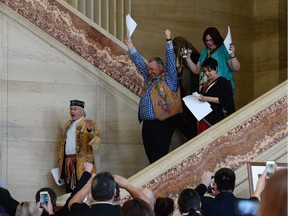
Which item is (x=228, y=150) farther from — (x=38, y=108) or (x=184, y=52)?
(x=38, y=108)

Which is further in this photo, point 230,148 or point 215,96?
point 215,96

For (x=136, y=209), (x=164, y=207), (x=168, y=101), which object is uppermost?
(x=168, y=101)

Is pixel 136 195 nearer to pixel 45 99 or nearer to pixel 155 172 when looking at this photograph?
pixel 155 172

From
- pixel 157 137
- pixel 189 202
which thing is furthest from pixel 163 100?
pixel 189 202

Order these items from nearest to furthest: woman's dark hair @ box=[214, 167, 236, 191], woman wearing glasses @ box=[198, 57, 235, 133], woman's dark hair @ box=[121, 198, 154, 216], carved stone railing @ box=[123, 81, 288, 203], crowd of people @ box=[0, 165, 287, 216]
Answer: woman's dark hair @ box=[121, 198, 154, 216]
crowd of people @ box=[0, 165, 287, 216]
woman's dark hair @ box=[214, 167, 236, 191]
carved stone railing @ box=[123, 81, 288, 203]
woman wearing glasses @ box=[198, 57, 235, 133]

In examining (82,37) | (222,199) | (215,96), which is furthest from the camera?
(82,37)

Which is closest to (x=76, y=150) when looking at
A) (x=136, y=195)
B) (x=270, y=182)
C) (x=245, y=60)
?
(x=136, y=195)

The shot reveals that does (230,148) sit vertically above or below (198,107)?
below

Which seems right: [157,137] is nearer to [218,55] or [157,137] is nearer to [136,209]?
[218,55]

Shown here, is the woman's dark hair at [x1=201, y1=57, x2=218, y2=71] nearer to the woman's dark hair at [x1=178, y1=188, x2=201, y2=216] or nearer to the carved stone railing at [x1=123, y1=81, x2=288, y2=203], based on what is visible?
the carved stone railing at [x1=123, y1=81, x2=288, y2=203]

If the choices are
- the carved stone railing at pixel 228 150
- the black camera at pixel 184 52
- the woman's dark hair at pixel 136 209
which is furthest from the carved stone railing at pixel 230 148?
the woman's dark hair at pixel 136 209

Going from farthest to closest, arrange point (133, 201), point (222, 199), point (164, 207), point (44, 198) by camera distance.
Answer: point (44, 198) < point (222, 199) < point (164, 207) < point (133, 201)

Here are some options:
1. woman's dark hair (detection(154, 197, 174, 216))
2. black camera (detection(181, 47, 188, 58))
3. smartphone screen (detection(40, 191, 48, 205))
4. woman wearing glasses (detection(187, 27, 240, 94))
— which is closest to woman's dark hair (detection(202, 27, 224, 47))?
woman wearing glasses (detection(187, 27, 240, 94))

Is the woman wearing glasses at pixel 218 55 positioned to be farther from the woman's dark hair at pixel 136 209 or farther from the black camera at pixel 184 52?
the woman's dark hair at pixel 136 209
